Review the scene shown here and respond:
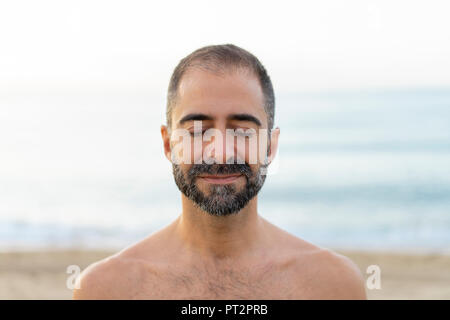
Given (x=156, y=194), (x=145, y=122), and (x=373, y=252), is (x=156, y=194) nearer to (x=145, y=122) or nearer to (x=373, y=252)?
(x=373, y=252)

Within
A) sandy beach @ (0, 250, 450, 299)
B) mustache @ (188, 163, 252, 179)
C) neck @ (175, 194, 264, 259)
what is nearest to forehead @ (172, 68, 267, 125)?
mustache @ (188, 163, 252, 179)

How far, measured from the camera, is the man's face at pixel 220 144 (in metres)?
3.11

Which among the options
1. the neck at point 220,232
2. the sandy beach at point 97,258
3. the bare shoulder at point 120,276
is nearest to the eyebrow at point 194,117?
the neck at point 220,232

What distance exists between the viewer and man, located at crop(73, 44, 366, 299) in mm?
3139

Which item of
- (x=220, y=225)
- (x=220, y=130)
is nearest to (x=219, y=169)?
(x=220, y=130)

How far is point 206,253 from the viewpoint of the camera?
3488mm

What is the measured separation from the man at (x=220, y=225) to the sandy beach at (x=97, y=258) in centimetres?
685

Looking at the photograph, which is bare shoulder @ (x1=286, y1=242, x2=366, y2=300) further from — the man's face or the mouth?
the mouth

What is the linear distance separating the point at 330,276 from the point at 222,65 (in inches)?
54.0

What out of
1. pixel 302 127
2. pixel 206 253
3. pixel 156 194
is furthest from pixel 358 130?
pixel 206 253

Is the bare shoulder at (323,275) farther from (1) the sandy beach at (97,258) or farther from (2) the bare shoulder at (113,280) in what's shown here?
(1) the sandy beach at (97,258)

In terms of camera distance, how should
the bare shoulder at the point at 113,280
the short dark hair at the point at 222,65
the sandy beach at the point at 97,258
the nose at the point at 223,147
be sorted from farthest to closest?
the sandy beach at the point at 97,258 → the bare shoulder at the point at 113,280 → the short dark hair at the point at 222,65 → the nose at the point at 223,147

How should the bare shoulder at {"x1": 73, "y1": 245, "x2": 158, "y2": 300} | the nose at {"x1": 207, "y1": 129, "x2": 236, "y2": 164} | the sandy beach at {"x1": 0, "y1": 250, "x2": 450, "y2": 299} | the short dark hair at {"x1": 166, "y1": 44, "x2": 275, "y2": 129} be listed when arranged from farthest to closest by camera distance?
the sandy beach at {"x1": 0, "y1": 250, "x2": 450, "y2": 299}
the bare shoulder at {"x1": 73, "y1": 245, "x2": 158, "y2": 300}
the short dark hair at {"x1": 166, "y1": 44, "x2": 275, "y2": 129}
the nose at {"x1": 207, "y1": 129, "x2": 236, "y2": 164}
